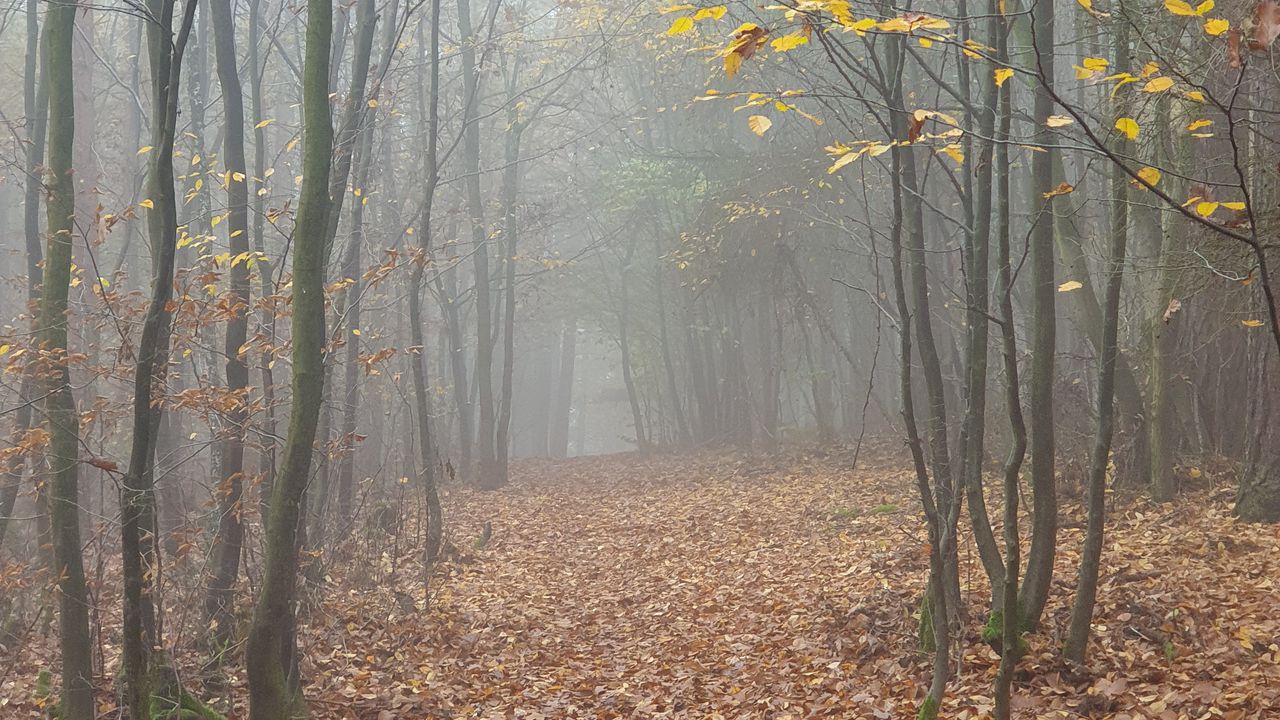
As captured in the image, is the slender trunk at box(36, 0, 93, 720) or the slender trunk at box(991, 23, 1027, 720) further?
the slender trunk at box(36, 0, 93, 720)

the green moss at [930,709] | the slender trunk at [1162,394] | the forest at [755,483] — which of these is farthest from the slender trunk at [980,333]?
the slender trunk at [1162,394]

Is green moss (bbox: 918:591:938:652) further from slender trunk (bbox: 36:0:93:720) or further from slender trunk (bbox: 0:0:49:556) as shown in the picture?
slender trunk (bbox: 0:0:49:556)

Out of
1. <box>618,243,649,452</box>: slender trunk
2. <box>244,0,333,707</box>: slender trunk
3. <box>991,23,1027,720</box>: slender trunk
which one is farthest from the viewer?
<box>618,243,649,452</box>: slender trunk

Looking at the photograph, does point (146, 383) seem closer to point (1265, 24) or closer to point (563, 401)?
point (1265, 24)

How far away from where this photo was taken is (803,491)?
14.4m

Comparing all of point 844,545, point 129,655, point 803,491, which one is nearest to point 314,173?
point 129,655

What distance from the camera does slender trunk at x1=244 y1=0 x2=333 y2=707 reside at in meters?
5.15

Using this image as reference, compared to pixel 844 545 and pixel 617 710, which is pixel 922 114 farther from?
pixel 844 545

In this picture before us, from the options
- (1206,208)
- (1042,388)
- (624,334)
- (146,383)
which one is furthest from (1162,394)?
(624,334)

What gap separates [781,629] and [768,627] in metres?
0.16

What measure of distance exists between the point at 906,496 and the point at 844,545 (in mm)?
2294

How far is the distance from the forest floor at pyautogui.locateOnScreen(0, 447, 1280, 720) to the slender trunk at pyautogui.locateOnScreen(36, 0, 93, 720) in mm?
632

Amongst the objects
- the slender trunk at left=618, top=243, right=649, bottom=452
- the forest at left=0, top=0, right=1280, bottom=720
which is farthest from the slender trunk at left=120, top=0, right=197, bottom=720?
the slender trunk at left=618, top=243, right=649, bottom=452

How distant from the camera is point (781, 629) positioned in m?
7.58
